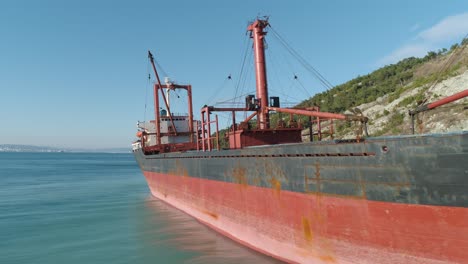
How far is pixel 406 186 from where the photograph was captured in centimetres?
630

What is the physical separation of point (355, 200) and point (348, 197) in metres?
0.19

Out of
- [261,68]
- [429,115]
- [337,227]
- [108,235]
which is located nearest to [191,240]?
[108,235]

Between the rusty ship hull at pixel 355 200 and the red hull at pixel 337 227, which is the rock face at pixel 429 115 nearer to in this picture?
the rusty ship hull at pixel 355 200

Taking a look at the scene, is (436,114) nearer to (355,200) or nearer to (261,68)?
(261,68)

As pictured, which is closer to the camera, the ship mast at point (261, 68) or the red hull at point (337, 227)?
the red hull at point (337, 227)

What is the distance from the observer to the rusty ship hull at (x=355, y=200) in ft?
18.9

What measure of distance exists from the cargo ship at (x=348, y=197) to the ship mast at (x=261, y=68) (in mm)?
1500

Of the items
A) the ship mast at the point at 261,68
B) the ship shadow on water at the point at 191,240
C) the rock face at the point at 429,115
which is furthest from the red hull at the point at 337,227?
the rock face at the point at 429,115

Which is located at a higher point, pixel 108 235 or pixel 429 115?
pixel 429 115

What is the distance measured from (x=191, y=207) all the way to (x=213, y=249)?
555cm

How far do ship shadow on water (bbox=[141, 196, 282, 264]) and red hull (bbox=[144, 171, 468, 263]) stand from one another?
1.34 feet

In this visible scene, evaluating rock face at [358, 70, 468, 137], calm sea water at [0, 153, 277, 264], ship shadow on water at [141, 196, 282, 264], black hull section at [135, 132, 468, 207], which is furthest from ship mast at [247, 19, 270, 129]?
rock face at [358, 70, 468, 137]

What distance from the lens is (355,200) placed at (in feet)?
23.5

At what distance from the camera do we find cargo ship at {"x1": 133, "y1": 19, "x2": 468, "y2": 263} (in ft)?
19.0
